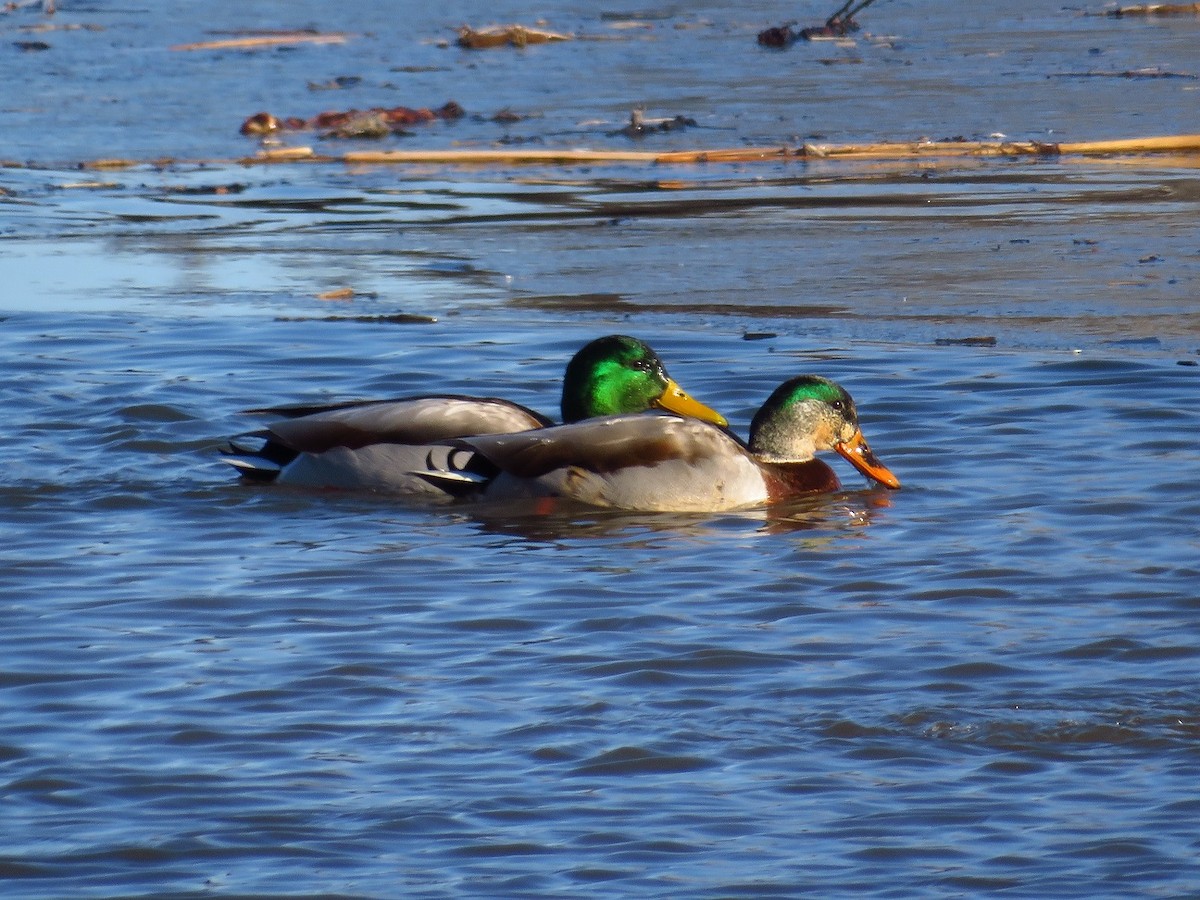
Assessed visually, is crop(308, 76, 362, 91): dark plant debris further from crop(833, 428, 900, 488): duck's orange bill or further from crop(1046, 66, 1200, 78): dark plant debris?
crop(833, 428, 900, 488): duck's orange bill

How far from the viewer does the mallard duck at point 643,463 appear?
24.1 ft

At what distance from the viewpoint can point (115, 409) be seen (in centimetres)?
853

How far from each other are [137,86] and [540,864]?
15.6 m

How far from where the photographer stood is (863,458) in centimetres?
764

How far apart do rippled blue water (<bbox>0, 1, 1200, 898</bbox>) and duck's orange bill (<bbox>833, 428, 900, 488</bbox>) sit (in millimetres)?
117

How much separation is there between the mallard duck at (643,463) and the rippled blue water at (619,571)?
0.47 ft

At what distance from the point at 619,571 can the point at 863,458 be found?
152 cm

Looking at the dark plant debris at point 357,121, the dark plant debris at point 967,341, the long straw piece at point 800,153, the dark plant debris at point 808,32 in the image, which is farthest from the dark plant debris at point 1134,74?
the dark plant debris at point 967,341

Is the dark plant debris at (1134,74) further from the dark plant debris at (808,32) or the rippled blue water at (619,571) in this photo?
the rippled blue water at (619,571)

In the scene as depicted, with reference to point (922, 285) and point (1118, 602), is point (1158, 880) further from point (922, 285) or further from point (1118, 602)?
point (922, 285)

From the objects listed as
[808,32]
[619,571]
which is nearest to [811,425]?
[619,571]

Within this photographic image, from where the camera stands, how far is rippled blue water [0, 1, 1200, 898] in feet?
13.9

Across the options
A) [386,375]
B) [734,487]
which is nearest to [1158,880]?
[734,487]

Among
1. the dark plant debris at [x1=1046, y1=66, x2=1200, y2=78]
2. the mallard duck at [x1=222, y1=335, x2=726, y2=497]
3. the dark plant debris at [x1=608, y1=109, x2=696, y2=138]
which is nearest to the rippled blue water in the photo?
the mallard duck at [x1=222, y1=335, x2=726, y2=497]
